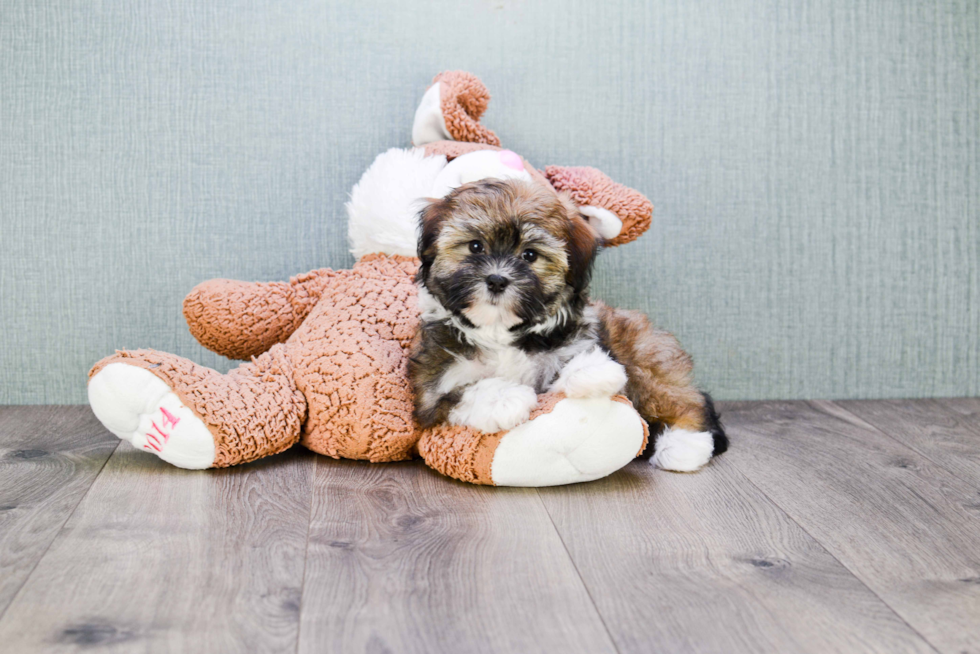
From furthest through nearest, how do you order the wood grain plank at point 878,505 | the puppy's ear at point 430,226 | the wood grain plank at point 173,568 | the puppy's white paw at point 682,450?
the puppy's white paw at point 682,450, the puppy's ear at point 430,226, the wood grain plank at point 878,505, the wood grain plank at point 173,568

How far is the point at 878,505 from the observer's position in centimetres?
183

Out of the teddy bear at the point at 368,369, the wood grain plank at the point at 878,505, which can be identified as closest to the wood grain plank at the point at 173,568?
the teddy bear at the point at 368,369

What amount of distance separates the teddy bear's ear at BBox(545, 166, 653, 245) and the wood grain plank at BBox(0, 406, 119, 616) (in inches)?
56.1

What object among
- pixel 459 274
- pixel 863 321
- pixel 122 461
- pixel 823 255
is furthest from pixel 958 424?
pixel 122 461

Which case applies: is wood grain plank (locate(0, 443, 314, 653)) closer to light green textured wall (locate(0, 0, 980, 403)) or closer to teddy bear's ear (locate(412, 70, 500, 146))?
light green textured wall (locate(0, 0, 980, 403))

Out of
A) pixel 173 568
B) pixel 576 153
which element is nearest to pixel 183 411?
pixel 173 568

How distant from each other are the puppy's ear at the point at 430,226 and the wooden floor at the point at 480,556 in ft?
1.75

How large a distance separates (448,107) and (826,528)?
1.45m

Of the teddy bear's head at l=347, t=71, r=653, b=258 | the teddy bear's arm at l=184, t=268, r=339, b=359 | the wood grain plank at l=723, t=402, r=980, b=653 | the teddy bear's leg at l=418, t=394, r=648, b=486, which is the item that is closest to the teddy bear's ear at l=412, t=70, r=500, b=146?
the teddy bear's head at l=347, t=71, r=653, b=258

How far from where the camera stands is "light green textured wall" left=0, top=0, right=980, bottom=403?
251 cm

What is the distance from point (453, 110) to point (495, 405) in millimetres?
921

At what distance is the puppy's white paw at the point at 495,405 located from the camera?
1.81 metres

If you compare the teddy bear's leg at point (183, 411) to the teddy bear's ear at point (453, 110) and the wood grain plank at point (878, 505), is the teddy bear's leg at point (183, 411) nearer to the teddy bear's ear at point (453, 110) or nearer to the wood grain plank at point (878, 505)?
the teddy bear's ear at point (453, 110)

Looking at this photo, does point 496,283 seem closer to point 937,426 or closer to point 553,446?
point 553,446
